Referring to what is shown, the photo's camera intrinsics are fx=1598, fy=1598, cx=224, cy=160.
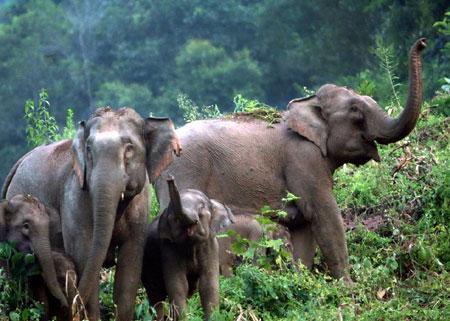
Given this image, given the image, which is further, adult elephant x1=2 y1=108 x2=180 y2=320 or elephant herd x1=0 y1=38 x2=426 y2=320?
elephant herd x1=0 y1=38 x2=426 y2=320

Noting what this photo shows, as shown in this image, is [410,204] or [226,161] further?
[410,204]

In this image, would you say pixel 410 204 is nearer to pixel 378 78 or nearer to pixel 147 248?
pixel 147 248

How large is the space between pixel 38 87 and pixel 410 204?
34.0 metres

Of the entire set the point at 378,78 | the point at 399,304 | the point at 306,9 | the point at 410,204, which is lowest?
the point at 399,304

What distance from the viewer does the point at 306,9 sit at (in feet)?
165

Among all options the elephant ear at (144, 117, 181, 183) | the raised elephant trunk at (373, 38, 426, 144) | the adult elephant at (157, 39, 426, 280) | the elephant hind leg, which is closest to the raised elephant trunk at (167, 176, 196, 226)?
the elephant ear at (144, 117, 181, 183)

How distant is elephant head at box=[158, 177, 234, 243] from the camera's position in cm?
1141

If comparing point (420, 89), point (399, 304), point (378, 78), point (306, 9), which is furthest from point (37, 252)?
point (306, 9)

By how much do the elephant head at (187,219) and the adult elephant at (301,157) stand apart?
2.04 metres

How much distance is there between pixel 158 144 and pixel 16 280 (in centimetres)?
145

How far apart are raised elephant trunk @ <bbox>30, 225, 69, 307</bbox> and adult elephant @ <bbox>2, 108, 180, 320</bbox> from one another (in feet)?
0.56

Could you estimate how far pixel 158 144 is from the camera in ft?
38.8

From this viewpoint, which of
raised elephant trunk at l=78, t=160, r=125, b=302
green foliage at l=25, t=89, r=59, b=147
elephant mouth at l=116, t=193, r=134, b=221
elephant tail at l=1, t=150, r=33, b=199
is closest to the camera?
raised elephant trunk at l=78, t=160, r=125, b=302

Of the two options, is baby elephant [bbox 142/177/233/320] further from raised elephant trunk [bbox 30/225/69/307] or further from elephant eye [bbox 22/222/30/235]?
elephant eye [bbox 22/222/30/235]
